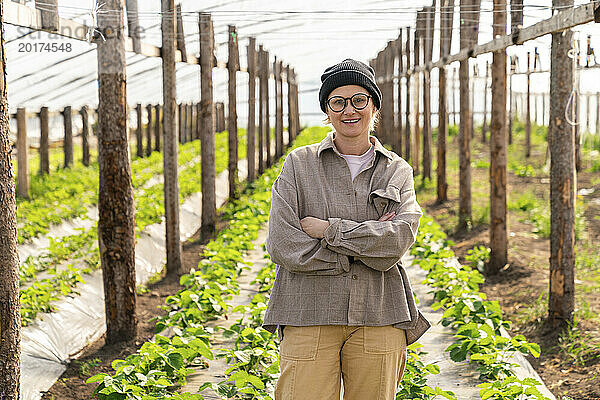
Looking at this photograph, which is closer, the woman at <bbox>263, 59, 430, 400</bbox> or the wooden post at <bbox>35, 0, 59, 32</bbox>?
the woman at <bbox>263, 59, 430, 400</bbox>

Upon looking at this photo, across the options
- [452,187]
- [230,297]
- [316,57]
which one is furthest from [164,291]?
[316,57]

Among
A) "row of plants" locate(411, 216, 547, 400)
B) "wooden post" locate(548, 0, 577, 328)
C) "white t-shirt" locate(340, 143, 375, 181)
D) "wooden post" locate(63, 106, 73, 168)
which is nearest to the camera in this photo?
"white t-shirt" locate(340, 143, 375, 181)

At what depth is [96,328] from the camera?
6586 mm

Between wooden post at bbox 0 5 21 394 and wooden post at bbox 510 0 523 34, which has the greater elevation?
wooden post at bbox 510 0 523 34

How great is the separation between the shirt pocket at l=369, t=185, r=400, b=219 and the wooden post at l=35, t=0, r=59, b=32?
4019 millimetres

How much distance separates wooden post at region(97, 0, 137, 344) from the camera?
5.75 m

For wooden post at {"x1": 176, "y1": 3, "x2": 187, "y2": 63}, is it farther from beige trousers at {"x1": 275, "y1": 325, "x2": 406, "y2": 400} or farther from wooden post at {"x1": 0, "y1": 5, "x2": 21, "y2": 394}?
beige trousers at {"x1": 275, "y1": 325, "x2": 406, "y2": 400}

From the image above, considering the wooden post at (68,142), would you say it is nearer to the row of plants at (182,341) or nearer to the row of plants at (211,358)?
the row of plants at (182,341)

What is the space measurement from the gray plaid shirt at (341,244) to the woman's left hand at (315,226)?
0.08ft

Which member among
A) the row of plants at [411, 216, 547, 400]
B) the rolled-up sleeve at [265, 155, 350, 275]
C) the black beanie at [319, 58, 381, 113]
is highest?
the black beanie at [319, 58, 381, 113]

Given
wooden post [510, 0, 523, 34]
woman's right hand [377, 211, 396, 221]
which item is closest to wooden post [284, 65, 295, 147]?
wooden post [510, 0, 523, 34]

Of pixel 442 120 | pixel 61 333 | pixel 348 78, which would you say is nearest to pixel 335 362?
pixel 348 78

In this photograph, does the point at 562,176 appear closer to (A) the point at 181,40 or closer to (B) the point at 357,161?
(B) the point at 357,161

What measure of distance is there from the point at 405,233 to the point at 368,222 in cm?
15
